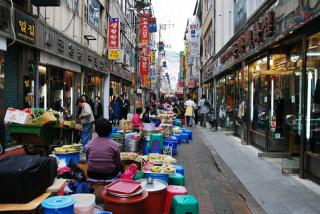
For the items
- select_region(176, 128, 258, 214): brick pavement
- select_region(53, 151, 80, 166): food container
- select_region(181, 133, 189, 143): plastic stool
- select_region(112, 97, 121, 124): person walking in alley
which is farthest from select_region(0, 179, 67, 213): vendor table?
select_region(112, 97, 121, 124): person walking in alley

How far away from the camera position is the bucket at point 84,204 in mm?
4601

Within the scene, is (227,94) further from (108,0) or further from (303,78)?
(303,78)

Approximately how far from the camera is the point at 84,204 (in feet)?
15.5

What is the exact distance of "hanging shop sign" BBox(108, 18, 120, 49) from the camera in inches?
997

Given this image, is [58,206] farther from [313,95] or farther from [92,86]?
[92,86]

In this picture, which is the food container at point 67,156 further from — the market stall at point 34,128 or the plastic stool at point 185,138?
the plastic stool at point 185,138

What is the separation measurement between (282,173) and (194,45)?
34.7 m

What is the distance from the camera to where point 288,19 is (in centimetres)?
979

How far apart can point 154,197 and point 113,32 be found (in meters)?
21.0

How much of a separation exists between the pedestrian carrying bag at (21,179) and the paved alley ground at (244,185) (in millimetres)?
3417

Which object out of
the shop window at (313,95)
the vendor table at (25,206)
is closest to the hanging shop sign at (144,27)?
the shop window at (313,95)

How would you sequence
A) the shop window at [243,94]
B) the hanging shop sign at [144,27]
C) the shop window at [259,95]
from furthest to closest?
1. the hanging shop sign at [144,27]
2. the shop window at [243,94]
3. the shop window at [259,95]

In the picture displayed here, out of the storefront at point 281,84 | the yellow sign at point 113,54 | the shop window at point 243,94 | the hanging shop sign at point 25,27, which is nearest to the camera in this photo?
the storefront at point 281,84

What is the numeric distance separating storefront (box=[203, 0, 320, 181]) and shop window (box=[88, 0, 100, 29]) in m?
8.77
